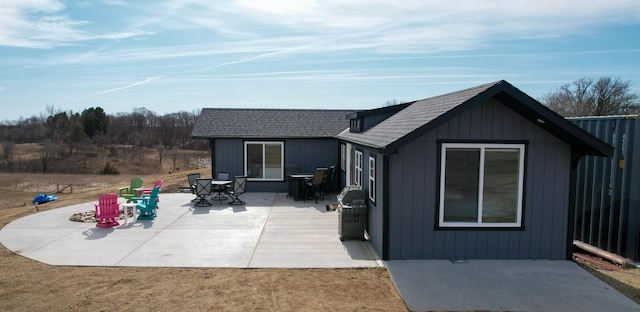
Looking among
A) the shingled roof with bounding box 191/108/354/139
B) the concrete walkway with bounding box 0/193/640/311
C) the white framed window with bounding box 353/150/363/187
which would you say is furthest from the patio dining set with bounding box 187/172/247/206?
the white framed window with bounding box 353/150/363/187

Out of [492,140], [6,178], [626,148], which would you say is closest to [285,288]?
[492,140]

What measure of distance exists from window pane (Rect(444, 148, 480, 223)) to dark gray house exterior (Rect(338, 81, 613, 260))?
16 mm

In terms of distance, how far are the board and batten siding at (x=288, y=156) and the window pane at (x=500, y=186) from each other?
320 inches

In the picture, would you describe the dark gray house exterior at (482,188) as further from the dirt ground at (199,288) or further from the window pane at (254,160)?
the window pane at (254,160)

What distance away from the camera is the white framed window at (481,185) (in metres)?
6.73

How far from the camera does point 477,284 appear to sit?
5.73 meters

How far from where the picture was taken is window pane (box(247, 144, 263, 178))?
1442 centimetres

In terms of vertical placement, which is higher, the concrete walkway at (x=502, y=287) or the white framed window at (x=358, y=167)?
the white framed window at (x=358, y=167)

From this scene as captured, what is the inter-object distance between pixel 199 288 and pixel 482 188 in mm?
4574

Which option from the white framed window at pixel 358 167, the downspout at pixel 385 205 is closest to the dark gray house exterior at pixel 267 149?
the white framed window at pixel 358 167

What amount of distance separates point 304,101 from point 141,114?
41.9 metres

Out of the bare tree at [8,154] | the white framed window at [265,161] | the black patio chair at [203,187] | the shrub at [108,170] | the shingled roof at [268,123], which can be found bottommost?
the shrub at [108,170]

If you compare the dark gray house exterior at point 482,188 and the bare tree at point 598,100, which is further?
the bare tree at point 598,100

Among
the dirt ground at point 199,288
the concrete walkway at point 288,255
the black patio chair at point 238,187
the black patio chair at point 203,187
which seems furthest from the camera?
the black patio chair at point 238,187
